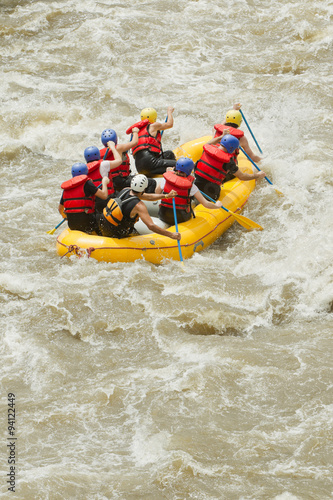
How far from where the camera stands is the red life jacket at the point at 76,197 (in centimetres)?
656

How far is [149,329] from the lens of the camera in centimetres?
582

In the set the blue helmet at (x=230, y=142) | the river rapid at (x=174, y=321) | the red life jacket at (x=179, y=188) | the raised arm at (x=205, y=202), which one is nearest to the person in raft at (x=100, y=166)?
the red life jacket at (x=179, y=188)

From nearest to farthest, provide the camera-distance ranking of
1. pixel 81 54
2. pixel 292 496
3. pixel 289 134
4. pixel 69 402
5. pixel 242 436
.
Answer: pixel 292 496, pixel 242 436, pixel 69 402, pixel 289 134, pixel 81 54

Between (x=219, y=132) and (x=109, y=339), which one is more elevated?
(x=219, y=132)

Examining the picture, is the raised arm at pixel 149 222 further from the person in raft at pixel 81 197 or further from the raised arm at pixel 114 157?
the raised arm at pixel 114 157

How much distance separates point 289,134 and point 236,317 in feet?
15.6

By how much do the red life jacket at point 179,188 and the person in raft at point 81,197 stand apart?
2.37 feet

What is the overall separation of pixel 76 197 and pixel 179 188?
1.22m

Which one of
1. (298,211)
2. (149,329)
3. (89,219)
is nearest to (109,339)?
(149,329)

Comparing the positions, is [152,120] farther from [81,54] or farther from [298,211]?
[81,54]

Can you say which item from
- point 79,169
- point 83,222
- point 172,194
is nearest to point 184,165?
point 172,194

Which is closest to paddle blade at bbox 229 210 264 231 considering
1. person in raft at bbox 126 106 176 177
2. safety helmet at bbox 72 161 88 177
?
person in raft at bbox 126 106 176 177

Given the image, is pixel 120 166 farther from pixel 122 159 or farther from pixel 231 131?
pixel 231 131

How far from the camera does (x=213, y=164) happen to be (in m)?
7.37
